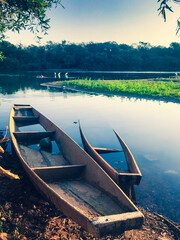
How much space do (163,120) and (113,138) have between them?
4528 millimetres

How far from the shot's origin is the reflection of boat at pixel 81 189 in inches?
132

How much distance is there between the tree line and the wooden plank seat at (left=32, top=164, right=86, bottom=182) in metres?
86.9

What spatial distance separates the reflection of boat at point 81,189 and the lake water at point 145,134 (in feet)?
3.96

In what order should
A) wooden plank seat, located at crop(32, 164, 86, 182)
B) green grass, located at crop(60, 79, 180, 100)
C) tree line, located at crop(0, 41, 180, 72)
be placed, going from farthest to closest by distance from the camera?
tree line, located at crop(0, 41, 180, 72) < green grass, located at crop(60, 79, 180, 100) < wooden plank seat, located at crop(32, 164, 86, 182)

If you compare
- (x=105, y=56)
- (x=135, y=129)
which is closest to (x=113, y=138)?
(x=135, y=129)

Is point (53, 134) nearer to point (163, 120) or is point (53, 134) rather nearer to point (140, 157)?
point (140, 157)

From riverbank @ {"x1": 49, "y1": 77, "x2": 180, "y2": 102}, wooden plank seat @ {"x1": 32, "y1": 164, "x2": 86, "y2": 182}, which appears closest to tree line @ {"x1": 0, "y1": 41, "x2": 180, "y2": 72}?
riverbank @ {"x1": 49, "y1": 77, "x2": 180, "y2": 102}

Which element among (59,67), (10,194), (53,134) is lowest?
(10,194)

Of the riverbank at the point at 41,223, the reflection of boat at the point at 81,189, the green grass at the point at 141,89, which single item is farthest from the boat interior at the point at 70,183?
the green grass at the point at 141,89

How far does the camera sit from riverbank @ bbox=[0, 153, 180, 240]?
12.3ft

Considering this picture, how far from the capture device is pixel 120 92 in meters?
24.2

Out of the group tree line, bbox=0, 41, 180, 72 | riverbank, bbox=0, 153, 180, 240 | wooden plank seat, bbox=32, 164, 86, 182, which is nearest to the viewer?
riverbank, bbox=0, 153, 180, 240

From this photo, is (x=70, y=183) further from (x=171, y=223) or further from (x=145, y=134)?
(x=145, y=134)

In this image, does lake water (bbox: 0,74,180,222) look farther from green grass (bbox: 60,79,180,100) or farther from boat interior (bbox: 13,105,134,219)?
green grass (bbox: 60,79,180,100)
